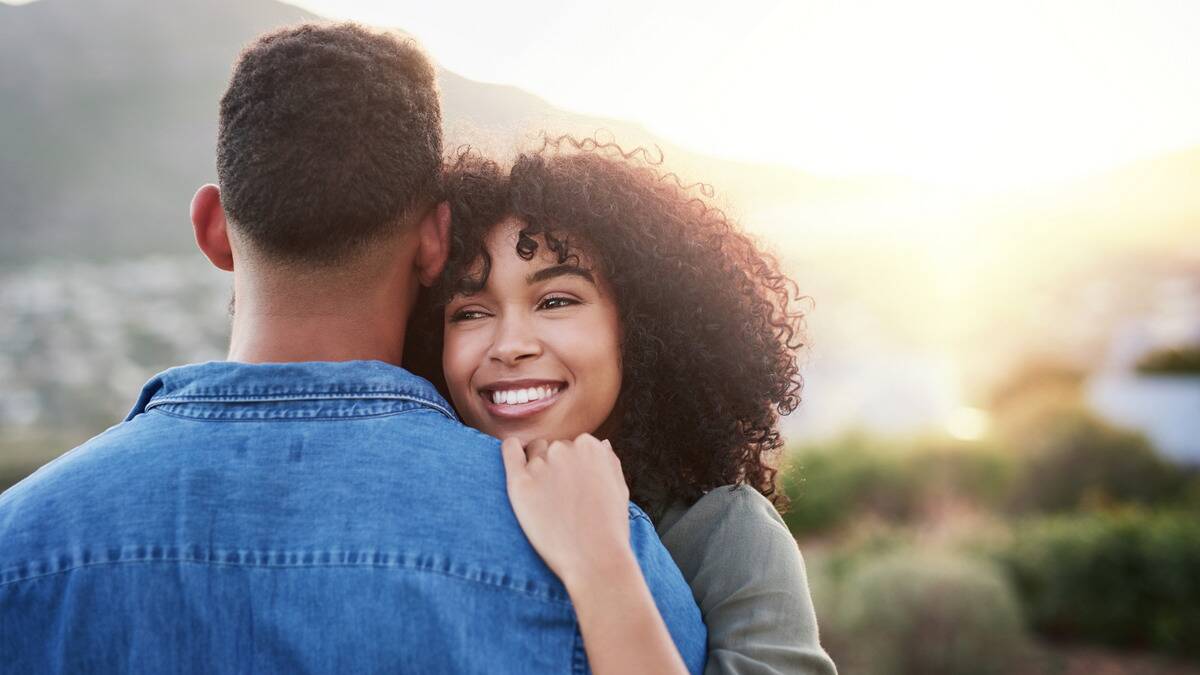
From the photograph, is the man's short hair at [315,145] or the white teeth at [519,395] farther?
the white teeth at [519,395]

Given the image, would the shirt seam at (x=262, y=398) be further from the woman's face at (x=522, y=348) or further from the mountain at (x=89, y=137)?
the mountain at (x=89, y=137)

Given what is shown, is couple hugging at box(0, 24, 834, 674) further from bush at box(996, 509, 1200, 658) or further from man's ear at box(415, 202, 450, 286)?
bush at box(996, 509, 1200, 658)

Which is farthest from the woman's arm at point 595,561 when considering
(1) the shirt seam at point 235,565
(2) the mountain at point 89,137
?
(2) the mountain at point 89,137

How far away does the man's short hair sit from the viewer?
1581 millimetres

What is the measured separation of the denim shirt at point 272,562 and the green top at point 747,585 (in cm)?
34

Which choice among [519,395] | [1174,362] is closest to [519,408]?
[519,395]

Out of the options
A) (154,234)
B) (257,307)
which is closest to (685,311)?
(257,307)

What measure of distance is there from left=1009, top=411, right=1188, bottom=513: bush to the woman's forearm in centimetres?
1018

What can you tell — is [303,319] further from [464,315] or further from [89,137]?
[89,137]

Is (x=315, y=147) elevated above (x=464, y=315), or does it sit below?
above

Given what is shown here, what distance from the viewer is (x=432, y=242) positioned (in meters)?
1.86

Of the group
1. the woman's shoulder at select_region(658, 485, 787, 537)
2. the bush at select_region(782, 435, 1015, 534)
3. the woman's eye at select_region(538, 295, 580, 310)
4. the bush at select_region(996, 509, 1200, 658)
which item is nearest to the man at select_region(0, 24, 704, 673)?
the woman's shoulder at select_region(658, 485, 787, 537)

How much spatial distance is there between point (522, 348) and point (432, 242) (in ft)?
1.07

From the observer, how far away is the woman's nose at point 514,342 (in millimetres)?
2070
